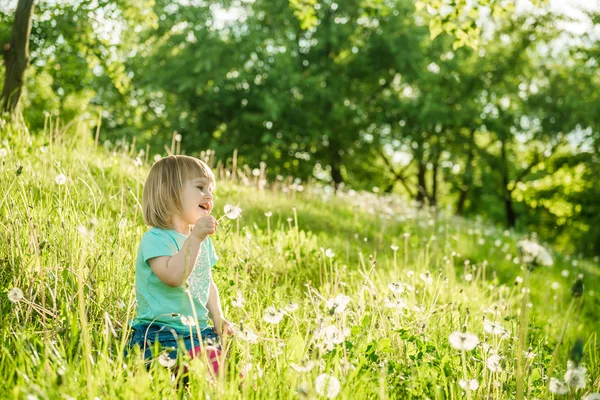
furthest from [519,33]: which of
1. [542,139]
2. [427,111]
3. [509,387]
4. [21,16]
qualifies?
[509,387]

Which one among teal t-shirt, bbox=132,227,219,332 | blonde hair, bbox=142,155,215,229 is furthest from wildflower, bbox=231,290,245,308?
blonde hair, bbox=142,155,215,229

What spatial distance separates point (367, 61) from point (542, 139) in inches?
355

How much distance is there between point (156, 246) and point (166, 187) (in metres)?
0.34

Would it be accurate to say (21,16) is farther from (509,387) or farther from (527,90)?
(527,90)

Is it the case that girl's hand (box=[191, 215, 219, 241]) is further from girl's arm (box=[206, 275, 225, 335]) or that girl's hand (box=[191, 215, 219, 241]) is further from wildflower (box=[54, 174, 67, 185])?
wildflower (box=[54, 174, 67, 185])

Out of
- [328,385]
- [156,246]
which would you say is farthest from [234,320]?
[328,385]

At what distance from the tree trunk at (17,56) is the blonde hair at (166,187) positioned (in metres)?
3.82

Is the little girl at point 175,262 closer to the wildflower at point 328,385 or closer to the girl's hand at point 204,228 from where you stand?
the girl's hand at point 204,228

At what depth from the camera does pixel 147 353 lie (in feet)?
8.32

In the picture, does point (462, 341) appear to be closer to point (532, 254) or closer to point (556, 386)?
point (532, 254)

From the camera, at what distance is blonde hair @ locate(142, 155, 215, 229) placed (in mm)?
2760

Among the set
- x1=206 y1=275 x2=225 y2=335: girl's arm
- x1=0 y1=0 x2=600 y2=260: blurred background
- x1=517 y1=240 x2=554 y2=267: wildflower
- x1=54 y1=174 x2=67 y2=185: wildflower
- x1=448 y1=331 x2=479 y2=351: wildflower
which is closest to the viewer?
x1=517 y1=240 x2=554 y2=267: wildflower

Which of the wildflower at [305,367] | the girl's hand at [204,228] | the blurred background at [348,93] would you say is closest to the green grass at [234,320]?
the wildflower at [305,367]

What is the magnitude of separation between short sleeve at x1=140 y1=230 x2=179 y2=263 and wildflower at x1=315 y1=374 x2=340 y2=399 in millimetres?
1119
